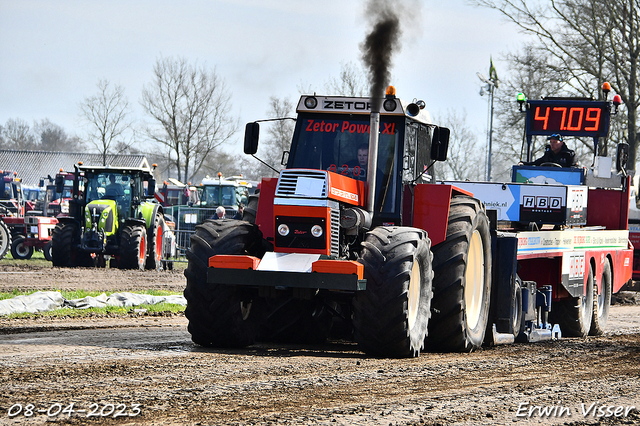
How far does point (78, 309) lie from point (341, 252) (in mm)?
6357

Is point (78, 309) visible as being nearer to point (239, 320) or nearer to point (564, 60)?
point (239, 320)

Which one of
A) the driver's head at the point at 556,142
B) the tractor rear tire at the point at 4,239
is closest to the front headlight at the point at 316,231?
the driver's head at the point at 556,142

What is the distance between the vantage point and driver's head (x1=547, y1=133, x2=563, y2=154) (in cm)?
1432

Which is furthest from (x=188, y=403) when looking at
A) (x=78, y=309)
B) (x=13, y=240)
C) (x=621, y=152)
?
(x=13, y=240)

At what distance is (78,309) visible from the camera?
524 inches

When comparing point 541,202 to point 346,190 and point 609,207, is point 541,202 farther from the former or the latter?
point 346,190

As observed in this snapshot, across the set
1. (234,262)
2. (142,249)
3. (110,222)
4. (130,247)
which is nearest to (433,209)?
(234,262)

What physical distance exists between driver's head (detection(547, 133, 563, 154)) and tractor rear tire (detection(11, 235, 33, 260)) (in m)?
18.4

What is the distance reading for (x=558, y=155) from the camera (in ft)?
47.5

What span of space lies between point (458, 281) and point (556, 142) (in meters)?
6.57

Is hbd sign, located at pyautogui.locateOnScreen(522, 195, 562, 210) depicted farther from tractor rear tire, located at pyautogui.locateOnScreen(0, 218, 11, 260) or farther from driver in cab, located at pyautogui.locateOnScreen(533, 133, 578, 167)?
tractor rear tire, located at pyautogui.locateOnScreen(0, 218, 11, 260)

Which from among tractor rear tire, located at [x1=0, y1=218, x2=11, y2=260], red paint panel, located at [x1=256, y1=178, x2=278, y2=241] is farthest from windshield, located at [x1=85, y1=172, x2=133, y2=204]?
red paint panel, located at [x1=256, y1=178, x2=278, y2=241]

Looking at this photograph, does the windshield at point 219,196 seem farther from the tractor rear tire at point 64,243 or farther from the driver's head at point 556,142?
the driver's head at point 556,142

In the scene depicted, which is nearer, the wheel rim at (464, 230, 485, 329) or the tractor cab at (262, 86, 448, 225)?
the tractor cab at (262, 86, 448, 225)
